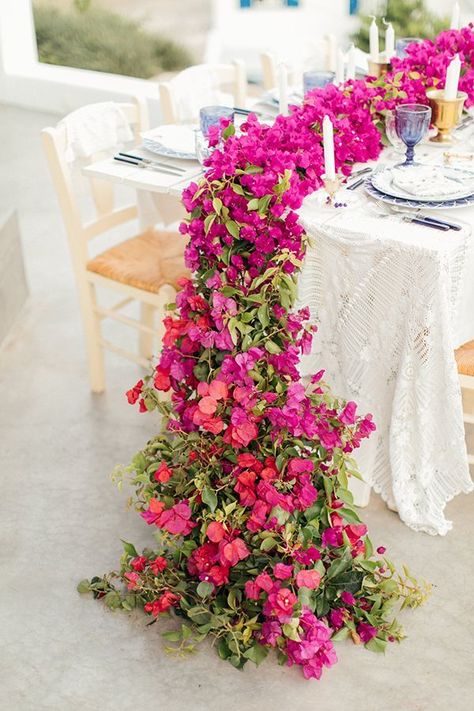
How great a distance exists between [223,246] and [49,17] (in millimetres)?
7607

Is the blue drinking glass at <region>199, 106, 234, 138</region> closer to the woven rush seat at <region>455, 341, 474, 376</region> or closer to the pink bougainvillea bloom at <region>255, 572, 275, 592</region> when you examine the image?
the woven rush seat at <region>455, 341, 474, 376</region>

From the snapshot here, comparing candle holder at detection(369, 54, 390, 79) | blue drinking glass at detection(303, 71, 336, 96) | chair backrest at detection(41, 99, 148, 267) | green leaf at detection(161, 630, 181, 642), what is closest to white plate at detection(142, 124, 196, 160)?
chair backrest at detection(41, 99, 148, 267)

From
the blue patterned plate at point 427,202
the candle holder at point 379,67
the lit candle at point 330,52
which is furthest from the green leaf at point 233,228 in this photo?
the lit candle at point 330,52

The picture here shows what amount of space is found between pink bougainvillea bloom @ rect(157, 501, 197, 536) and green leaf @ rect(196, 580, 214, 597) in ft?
0.38

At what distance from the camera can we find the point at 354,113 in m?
2.28

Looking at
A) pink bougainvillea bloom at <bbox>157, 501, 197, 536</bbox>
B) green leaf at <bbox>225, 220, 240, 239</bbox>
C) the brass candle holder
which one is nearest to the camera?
green leaf at <bbox>225, 220, 240, 239</bbox>

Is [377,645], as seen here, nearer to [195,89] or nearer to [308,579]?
[308,579]

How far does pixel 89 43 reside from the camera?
333 inches

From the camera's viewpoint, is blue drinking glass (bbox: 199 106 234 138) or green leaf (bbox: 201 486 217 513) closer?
green leaf (bbox: 201 486 217 513)

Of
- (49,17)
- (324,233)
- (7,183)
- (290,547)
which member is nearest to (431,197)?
(324,233)

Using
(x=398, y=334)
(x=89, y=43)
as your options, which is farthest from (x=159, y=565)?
(x=89, y=43)

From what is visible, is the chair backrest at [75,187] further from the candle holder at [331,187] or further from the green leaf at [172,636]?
the green leaf at [172,636]

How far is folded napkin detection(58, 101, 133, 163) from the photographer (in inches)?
95.7

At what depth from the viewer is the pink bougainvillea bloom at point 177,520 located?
71.5 inches
